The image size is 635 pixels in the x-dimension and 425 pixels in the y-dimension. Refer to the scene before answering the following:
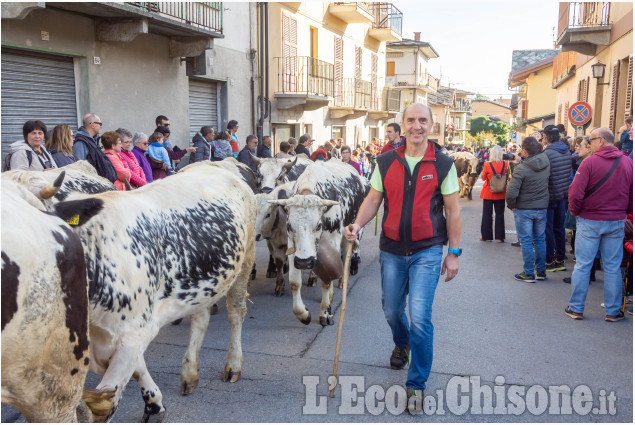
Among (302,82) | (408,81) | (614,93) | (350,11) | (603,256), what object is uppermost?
(350,11)

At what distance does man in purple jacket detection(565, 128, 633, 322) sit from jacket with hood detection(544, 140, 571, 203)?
1.91 m

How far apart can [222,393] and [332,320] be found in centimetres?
184

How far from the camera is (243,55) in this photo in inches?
616

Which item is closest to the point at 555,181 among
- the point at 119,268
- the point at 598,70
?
the point at 119,268

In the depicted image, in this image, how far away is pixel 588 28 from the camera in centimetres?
1498

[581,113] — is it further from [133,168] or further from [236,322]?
[236,322]

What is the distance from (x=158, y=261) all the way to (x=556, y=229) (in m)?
6.73

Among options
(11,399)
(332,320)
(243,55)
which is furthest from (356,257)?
Result: (243,55)

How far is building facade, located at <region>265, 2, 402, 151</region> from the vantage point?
693 inches

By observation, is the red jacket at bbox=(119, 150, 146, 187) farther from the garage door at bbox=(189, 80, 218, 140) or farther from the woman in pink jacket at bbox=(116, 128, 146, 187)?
the garage door at bbox=(189, 80, 218, 140)

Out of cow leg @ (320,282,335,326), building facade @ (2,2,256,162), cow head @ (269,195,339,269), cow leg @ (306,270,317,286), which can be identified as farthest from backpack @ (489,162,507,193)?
building facade @ (2,2,256,162)

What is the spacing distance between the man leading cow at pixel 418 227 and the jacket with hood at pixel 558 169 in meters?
4.37

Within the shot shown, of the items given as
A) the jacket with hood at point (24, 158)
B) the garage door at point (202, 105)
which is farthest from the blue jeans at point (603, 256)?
the garage door at point (202, 105)

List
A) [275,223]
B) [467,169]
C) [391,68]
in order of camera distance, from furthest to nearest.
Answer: [391,68], [467,169], [275,223]
